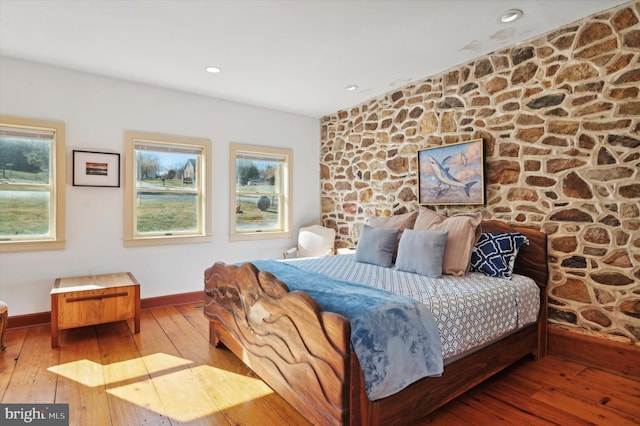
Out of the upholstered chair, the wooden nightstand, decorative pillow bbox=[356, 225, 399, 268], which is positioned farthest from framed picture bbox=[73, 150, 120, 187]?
decorative pillow bbox=[356, 225, 399, 268]

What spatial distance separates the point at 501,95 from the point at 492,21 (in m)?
0.70

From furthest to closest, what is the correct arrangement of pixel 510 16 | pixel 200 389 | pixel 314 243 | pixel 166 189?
1. pixel 314 243
2. pixel 166 189
3. pixel 510 16
4. pixel 200 389

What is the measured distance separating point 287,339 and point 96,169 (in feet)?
9.75

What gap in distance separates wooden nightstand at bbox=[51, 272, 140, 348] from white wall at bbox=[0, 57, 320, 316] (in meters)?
0.30

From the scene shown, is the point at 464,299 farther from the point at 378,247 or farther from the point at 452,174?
the point at 452,174

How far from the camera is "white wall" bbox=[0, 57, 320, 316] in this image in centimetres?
321

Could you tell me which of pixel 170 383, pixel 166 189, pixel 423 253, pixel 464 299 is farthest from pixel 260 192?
pixel 464 299

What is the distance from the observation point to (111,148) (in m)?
3.62

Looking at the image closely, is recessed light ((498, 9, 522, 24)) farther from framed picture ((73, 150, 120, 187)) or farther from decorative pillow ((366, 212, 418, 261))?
framed picture ((73, 150, 120, 187))

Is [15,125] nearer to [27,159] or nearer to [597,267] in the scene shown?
[27,159]

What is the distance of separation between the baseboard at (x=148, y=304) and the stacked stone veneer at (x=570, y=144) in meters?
3.09

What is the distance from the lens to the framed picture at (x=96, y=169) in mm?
3432

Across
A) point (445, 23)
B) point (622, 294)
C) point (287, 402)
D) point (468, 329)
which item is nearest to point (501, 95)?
point (445, 23)

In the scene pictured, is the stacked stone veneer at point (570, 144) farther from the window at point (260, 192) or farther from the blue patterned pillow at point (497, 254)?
the window at point (260, 192)
